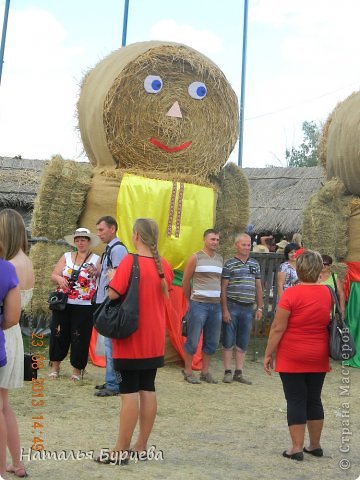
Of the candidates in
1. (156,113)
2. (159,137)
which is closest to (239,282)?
(159,137)

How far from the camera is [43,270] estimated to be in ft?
25.6

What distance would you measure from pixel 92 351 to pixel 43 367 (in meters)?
0.63

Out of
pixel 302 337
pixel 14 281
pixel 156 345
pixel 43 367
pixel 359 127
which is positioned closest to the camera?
pixel 14 281

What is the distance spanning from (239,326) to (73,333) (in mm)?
1852

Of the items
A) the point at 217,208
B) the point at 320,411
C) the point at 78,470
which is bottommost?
the point at 78,470

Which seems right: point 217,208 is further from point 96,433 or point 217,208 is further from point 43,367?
point 96,433

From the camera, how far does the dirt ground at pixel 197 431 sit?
434 centimetres

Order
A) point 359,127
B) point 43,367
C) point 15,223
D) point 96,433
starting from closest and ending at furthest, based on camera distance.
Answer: point 15,223
point 96,433
point 43,367
point 359,127

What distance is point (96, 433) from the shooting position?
5066mm

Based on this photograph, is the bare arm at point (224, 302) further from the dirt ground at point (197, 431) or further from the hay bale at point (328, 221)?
the hay bale at point (328, 221)

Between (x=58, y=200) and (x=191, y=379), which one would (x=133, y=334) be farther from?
(x=58, y=200)

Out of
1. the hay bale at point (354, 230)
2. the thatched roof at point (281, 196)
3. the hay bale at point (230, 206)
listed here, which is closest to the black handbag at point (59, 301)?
the hay bale at point (230, 206)

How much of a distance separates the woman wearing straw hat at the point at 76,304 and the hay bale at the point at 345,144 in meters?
3.37

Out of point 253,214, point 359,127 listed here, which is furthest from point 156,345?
point 253,214
